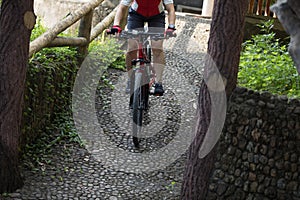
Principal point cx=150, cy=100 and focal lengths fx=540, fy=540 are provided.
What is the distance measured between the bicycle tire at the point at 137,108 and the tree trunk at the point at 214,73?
932 millimetres

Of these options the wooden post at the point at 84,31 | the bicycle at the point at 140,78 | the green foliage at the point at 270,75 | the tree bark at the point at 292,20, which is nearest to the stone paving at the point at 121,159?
the bicycle at the point at 140,78

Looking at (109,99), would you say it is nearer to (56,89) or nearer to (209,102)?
(56,89)

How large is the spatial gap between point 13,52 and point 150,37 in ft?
5.47

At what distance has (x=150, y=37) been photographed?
18.5ft

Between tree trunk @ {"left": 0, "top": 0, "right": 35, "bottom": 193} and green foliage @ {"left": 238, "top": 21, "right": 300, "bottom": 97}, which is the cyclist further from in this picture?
tree trunk @ {"left": 0, "top": 0, "right": 35, "bottom": 193}

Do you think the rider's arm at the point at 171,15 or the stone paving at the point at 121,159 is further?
the rider's arm at the point at 171,15

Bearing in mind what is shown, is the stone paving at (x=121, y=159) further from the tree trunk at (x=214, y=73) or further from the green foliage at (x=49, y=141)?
the tree trunk at (x=214, y=73)

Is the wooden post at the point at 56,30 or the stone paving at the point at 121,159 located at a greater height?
the wooden post at the point at 56,30

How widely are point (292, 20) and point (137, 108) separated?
3.06 meters

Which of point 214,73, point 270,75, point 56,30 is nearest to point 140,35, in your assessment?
point 56,30

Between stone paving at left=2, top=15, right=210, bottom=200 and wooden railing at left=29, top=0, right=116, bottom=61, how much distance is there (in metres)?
0.67

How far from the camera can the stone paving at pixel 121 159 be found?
4.90 metres

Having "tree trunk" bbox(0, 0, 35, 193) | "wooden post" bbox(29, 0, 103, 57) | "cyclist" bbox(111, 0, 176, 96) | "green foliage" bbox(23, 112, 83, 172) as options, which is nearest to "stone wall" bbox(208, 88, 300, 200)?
"cyclist" bbox(111, 0, 176, 96)

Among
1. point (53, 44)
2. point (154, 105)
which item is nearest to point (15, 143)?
point (53, 44)
